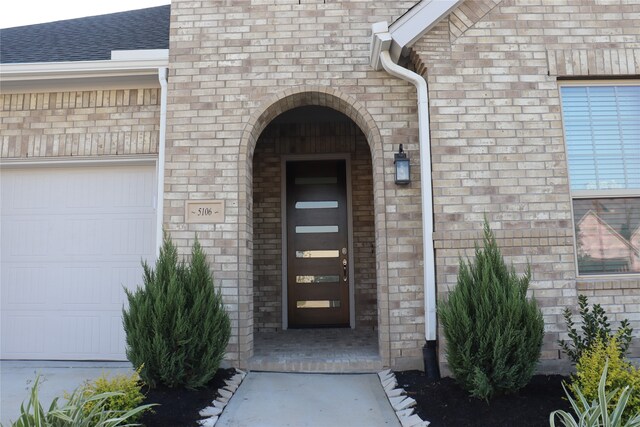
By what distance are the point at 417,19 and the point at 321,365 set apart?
11.2 feet

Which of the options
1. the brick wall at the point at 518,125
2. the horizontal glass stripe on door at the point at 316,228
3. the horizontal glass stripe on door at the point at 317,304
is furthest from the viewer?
the horizontal glass stripe on door at the point at 316,228

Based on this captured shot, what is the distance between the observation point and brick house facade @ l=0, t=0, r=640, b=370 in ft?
14.2

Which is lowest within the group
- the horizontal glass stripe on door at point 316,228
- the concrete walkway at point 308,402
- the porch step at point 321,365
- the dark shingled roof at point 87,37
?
the concrete walkway at point 308,402

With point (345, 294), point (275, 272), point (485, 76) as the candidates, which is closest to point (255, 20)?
point (485, 76)

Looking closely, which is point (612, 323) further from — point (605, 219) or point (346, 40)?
point (346, 40)

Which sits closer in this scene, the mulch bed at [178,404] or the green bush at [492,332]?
the mulch bed at [178,404]

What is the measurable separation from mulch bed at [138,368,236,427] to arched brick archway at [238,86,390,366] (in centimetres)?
73

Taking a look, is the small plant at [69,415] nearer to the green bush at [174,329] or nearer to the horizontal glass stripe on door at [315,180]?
the green bush at [174,329]

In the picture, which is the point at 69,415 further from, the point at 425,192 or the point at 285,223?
the point at 285,223

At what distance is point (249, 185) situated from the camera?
15.9 ft

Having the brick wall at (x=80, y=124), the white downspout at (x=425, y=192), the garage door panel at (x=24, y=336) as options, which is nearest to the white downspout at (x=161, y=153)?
the brick wall at (x=80, y=124)

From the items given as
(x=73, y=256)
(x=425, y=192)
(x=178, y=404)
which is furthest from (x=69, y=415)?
(x=425, y=192)

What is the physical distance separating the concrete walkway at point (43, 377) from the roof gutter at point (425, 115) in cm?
296

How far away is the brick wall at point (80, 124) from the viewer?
5.15 meters
